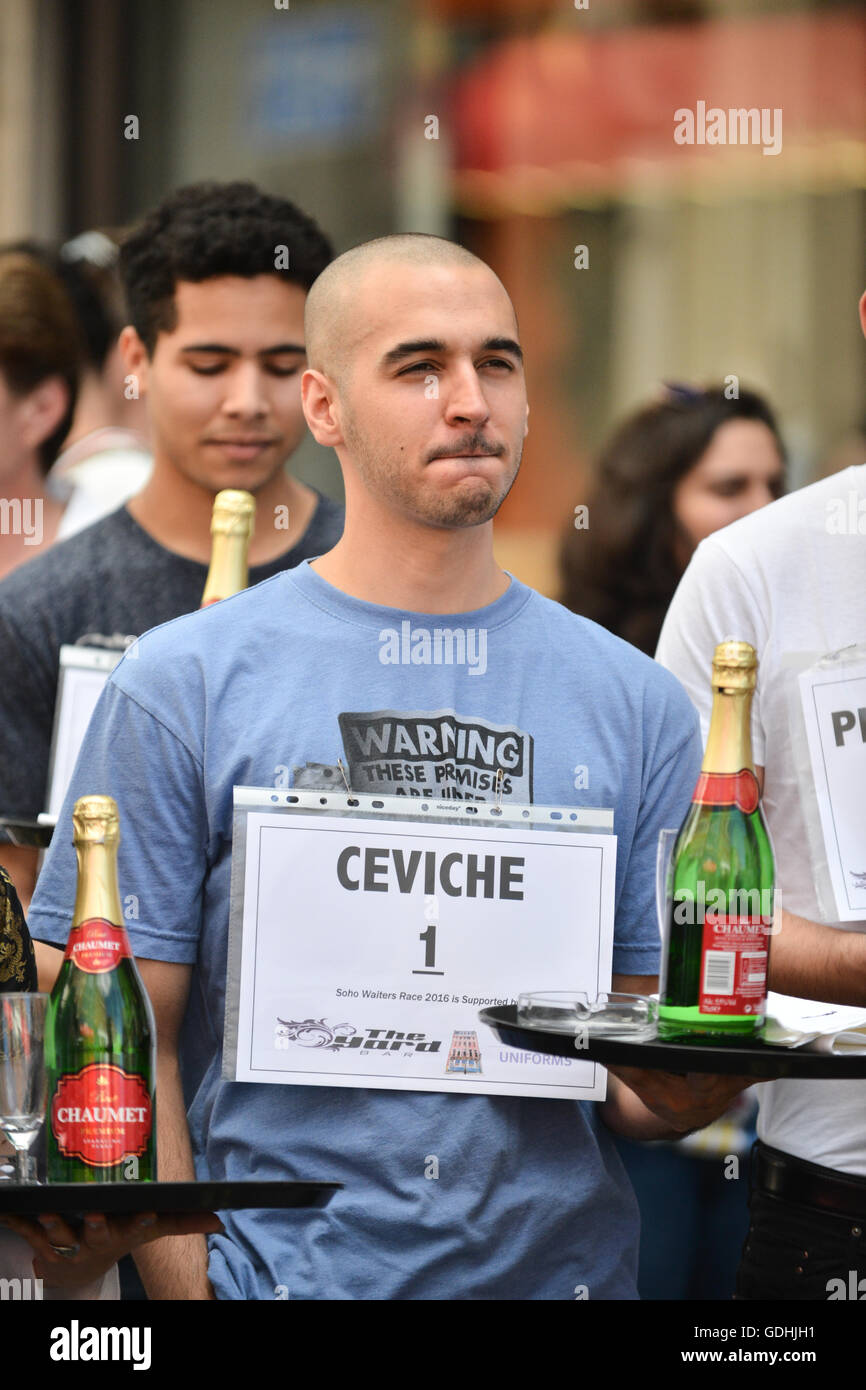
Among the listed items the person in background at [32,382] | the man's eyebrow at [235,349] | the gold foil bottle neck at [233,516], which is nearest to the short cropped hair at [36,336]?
the person in background at [32,382]

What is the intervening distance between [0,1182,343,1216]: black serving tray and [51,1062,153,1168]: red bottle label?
0.37ft

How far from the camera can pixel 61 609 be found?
3.65 m

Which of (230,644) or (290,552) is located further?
(290,552)

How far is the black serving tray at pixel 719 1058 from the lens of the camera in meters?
2.26

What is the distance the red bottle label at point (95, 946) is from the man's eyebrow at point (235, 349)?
5.38ft

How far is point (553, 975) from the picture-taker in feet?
8.61

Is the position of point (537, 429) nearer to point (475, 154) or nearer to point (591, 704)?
point (475, 154)

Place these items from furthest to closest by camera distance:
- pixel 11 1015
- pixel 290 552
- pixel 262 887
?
pixel 290 552
pixel 262 887
pixel 11 1015

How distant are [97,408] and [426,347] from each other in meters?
2.89

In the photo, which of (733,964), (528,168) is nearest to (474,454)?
(733,964)

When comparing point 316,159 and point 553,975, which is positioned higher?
point 316,159

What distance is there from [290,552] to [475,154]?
Result: 7.23 metres

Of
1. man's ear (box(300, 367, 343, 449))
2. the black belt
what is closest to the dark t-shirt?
man's ear (box(300, 367, 343, 449))

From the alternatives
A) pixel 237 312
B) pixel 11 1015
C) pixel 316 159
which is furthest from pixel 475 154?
pixel 11 1015
